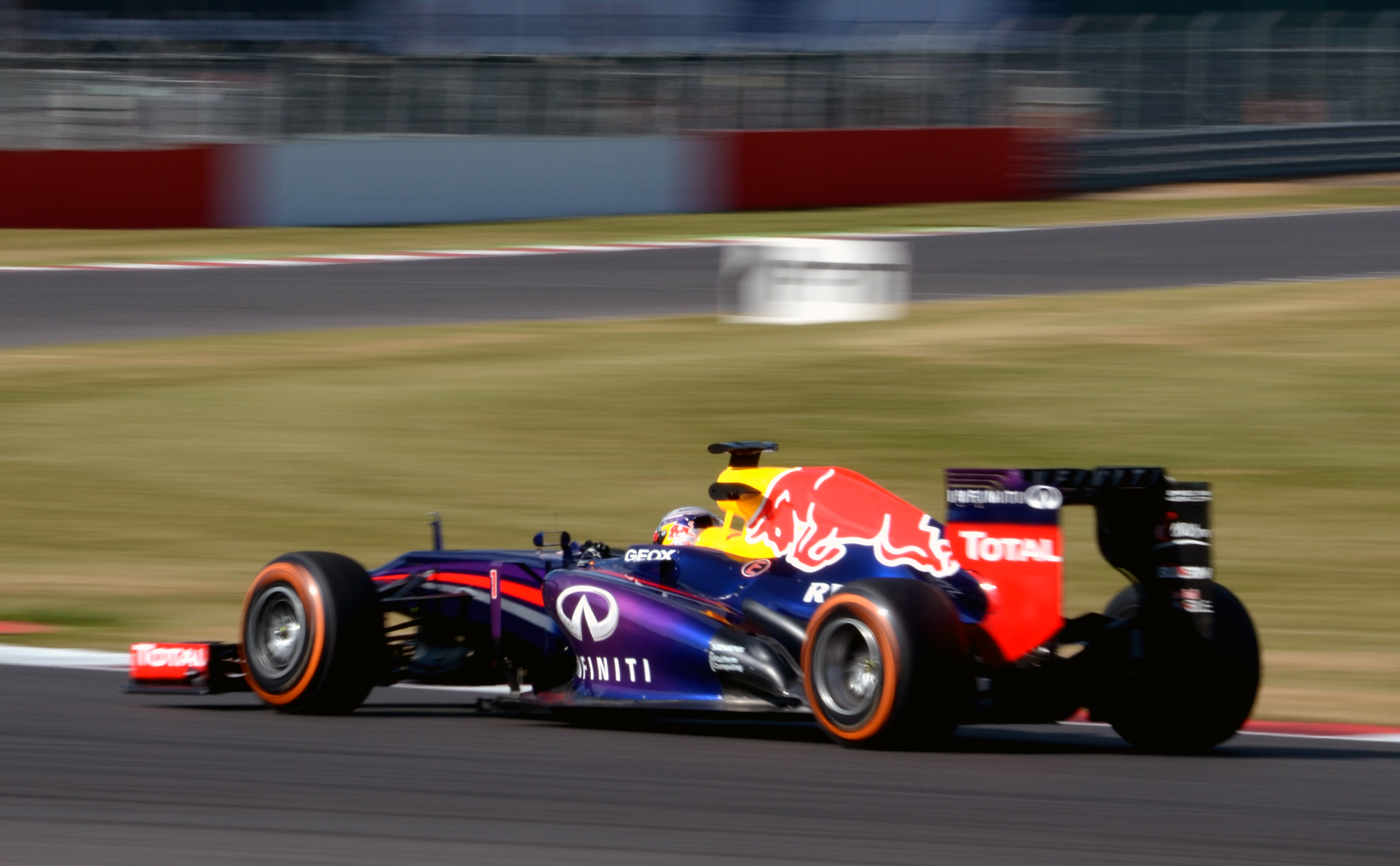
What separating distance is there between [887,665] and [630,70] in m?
24.9

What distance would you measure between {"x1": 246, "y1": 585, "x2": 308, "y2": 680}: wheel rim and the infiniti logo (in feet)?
3.22

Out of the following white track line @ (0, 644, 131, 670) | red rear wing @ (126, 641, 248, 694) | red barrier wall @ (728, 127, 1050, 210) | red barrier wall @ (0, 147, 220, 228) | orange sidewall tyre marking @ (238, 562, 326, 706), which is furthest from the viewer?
red barrier wall @ (728, 127, 1050, 210)

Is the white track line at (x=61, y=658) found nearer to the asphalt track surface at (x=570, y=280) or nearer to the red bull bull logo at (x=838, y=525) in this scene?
the red bull bull logo at (x=838, y=525)

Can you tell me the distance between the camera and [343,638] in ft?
22.8

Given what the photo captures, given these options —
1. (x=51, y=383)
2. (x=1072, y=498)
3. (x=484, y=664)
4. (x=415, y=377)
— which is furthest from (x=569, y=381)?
(x=1072, y=498)

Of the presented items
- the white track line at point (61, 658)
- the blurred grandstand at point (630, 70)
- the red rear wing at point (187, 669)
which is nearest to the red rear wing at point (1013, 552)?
the red rear wing at point (187, 669)

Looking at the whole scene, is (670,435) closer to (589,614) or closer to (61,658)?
(61,658)

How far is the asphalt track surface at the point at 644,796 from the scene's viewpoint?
16.3 feet

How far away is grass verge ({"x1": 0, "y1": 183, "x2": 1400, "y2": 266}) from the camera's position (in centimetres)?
2511

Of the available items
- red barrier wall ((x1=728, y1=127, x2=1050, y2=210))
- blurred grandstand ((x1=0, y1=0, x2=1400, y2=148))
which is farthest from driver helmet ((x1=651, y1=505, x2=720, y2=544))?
red barrier wall ((x1=728, y1=127, x2=1050, y2=210))

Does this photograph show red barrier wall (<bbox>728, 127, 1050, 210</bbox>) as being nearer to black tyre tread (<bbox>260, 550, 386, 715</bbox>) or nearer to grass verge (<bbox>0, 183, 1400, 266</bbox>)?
grass verge (<bbox>0, 183, 1400, 266</bbox>)

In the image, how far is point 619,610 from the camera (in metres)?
6.74

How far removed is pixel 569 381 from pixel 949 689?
10855 mm

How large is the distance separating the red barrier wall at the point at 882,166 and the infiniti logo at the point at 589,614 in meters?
22.9
